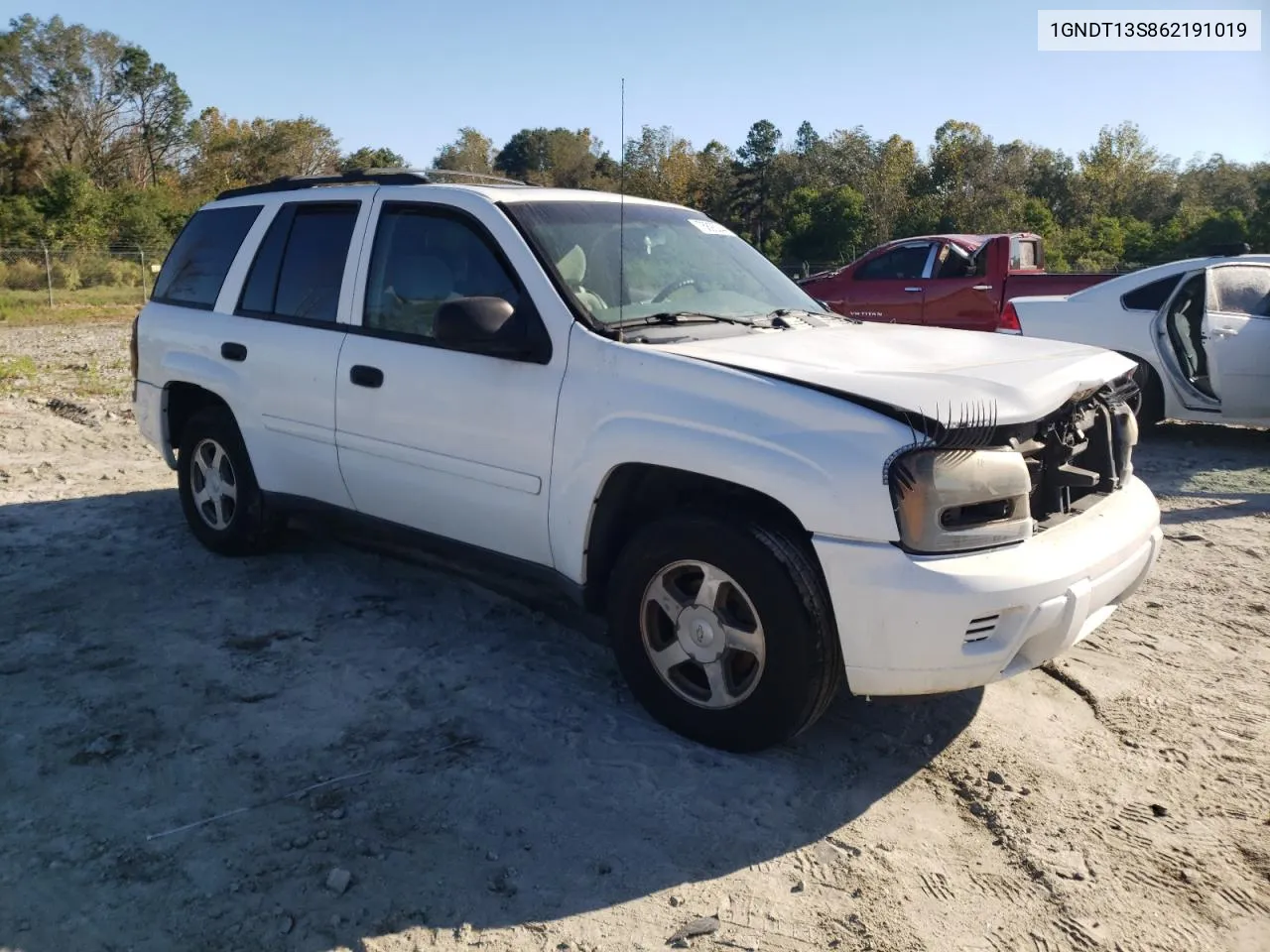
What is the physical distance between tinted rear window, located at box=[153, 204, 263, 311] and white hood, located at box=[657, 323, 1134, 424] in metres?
2.87

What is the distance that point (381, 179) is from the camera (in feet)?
15.6

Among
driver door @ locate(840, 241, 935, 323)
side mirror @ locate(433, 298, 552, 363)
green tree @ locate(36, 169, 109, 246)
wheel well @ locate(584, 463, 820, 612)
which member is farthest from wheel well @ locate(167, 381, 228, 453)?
green tree @ locate(36, 169, 109, 246)

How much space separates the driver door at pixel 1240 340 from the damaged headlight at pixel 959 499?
6.13m

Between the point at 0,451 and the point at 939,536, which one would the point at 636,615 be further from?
the point at 0,451

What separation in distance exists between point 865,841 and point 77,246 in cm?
3786

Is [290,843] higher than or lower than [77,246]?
lower

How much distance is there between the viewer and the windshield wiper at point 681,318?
3788 millimetres

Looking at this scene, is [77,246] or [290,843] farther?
[77,246]

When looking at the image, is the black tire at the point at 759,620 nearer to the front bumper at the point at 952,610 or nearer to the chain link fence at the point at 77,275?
the front bumper at the point at 952,610

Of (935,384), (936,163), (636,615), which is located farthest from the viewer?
(936,163)

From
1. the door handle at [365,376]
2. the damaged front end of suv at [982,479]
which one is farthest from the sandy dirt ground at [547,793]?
the door handle at [365,376]

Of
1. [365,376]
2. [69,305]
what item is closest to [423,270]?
[365,376]

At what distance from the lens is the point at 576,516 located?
3.66 m

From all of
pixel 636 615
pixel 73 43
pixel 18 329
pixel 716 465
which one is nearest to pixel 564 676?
pixel 636 615
